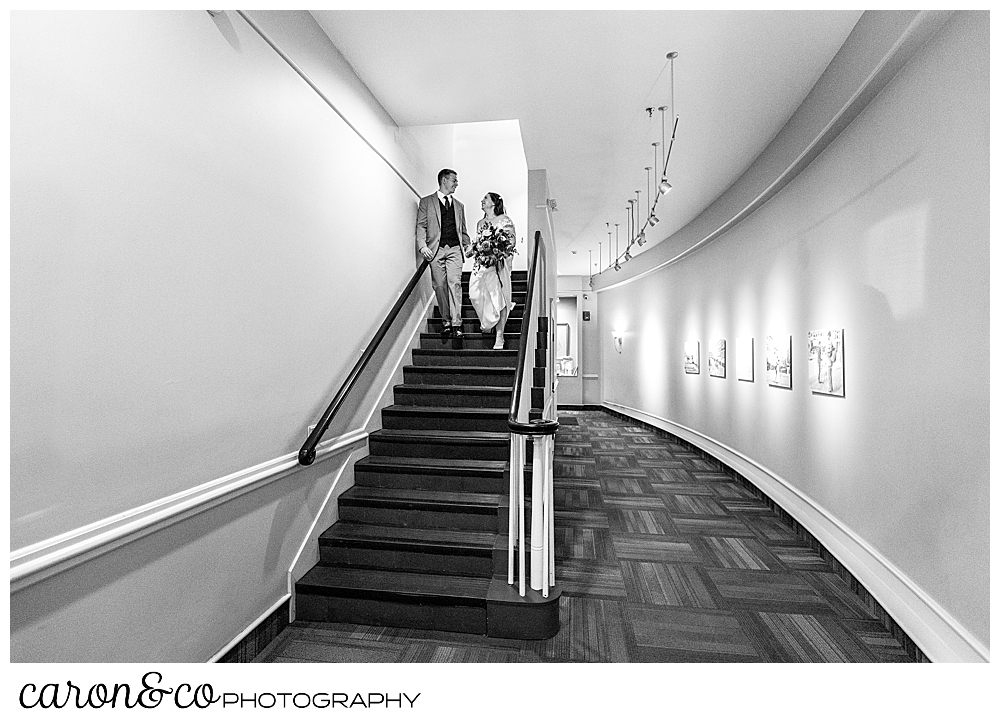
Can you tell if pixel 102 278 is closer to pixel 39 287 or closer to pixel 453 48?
pixel 39 287

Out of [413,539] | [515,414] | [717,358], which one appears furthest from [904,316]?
[717,358]

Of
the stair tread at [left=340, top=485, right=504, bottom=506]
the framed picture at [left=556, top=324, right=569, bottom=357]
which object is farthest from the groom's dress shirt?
the framed picture at [left=556, top=324, right=569, bottom=357]

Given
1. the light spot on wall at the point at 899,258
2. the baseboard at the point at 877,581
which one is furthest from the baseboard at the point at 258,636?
the light spot on wall at the point at 899,258

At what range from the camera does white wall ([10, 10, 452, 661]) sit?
166 centimetres

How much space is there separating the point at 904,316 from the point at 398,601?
3.02 metres

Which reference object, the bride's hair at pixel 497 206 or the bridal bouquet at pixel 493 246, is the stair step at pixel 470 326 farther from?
the bride's hair at pixel 497 206

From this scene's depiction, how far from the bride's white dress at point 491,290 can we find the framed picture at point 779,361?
2446mm

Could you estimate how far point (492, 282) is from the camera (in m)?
5.11

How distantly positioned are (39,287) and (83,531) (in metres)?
0.75

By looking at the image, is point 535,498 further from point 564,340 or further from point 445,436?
point 564,340

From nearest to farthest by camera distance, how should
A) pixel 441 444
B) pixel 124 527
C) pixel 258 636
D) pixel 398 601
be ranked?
pixel 124 527 < pixel 258 636 < pixel 398 601 < pixel 441 444

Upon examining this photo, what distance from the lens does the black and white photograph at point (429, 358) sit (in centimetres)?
181

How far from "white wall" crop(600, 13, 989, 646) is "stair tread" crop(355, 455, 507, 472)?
2.24 meters

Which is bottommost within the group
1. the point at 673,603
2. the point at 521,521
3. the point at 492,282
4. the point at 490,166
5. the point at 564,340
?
the point at 673,603
